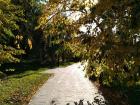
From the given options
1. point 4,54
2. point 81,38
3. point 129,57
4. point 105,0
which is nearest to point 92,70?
point 81,38

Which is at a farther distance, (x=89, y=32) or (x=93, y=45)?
(x=89, y=32)

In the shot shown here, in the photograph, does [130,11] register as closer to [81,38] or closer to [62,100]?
[81,38]

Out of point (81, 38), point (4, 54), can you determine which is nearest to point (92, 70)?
point (81, 38)

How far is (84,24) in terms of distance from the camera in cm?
718

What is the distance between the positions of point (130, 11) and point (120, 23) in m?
0.29

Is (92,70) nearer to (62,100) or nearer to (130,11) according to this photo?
(130,11)

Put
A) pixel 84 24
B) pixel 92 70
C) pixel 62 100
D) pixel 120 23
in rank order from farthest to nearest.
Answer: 1. pixel 62 100
2. pixel 92 70
3. pixel 84 24
4. pixel 120 23

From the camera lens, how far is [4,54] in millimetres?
14422

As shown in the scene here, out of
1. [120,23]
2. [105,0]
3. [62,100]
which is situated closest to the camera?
[105,0]

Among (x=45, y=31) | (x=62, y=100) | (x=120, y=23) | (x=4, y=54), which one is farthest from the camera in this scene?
(x=62, y=100)

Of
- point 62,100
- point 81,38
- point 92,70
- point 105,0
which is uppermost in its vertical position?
point 105,0

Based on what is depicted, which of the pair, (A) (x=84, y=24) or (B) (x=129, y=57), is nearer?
(B) (x=129, y=57)

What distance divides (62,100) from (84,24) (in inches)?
521

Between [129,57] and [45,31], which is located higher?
[45,31]
